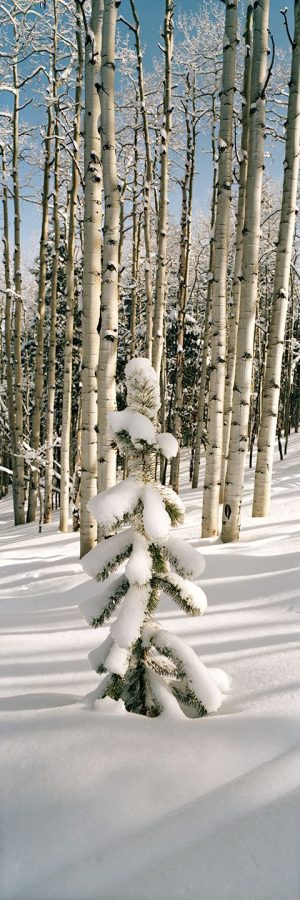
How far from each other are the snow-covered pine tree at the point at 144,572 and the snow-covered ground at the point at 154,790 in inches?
5.8

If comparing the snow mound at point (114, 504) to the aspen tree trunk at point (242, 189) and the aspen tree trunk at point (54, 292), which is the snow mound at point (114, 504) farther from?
the aspen tree trunk at point (54, 292)

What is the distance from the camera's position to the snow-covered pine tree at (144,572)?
1954 mm

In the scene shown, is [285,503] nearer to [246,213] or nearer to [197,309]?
[246,213]

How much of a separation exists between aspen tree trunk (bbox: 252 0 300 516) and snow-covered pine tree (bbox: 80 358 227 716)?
4.08 metres

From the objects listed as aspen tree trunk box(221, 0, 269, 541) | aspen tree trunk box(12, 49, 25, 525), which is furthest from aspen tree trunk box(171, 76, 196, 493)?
aspen tree trunk box(221, 0, 269, 541)

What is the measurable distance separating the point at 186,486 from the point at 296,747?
11.9 meters

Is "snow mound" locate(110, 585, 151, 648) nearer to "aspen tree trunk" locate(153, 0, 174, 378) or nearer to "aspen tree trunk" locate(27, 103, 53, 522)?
"aspen tree trunk" locate(153, 0, 174, 378)

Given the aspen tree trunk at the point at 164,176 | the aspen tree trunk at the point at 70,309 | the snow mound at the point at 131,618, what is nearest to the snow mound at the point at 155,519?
the snow mound at the point at 131,618

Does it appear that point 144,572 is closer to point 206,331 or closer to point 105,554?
point 105,554

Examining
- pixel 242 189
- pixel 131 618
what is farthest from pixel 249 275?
pixel 131 618

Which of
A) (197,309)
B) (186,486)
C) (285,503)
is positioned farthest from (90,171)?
(197,309)

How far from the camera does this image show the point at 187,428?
22.8 m

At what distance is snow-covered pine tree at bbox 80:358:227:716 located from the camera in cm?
195

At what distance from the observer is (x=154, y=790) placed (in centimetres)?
161
